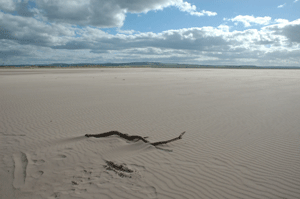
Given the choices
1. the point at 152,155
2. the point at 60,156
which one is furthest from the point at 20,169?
the point at 152,155

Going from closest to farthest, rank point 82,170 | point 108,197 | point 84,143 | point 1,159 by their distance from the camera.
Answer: point 108,197 → point 82,170 → point 1,159 → point 84,143

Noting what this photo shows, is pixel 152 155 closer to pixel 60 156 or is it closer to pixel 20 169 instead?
pixel 60 156

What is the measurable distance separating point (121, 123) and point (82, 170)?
138 inches

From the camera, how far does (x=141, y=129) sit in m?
7.01

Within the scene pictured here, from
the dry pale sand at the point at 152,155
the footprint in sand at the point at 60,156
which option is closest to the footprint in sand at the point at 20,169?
the dry pale sand at the point at 152,155

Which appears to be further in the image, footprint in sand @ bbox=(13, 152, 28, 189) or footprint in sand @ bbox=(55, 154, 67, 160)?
footprint in sand @ bbox=(55, 154, 67, 160)

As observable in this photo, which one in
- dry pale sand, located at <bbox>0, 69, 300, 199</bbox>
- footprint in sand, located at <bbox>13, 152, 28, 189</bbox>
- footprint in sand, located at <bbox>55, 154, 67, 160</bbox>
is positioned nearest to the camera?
dry pale sand, located at <bbox>0, 69, 300, 199</bbox>

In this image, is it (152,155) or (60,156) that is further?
(152,155)

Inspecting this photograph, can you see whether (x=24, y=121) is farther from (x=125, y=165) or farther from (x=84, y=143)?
(x=125, y=165)

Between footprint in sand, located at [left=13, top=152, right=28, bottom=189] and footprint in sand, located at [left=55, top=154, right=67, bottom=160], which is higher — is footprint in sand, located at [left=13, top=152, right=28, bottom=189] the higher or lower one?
the lower one

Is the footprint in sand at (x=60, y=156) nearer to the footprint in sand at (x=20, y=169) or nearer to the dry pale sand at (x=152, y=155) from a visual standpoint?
the dry pale sand at (x=152, y=155)

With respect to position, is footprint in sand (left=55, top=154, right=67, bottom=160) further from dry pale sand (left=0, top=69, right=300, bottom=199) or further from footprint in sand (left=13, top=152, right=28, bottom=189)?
footprint in sand (left=13, top=152, right=28, bottom=189)

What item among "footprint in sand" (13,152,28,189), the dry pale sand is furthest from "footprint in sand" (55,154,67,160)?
"footprint in sand" (13,152,28,189)

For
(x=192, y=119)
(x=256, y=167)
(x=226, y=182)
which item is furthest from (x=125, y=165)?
(x=192, y=119)
